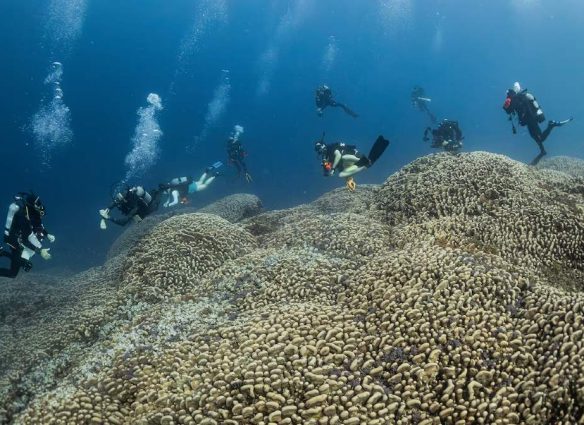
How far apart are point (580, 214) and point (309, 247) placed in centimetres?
367

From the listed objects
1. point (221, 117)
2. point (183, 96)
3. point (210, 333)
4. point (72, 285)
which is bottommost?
point (210, 333)

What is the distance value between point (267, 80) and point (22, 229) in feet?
319

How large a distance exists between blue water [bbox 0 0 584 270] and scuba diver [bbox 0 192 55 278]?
64.7ft

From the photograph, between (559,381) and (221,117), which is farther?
(221,117)

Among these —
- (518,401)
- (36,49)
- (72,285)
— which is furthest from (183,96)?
(518,401)

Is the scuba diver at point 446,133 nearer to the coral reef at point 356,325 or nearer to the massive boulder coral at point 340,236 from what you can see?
the coral reef at point 356,325

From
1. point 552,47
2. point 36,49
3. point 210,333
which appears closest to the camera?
point 210,333

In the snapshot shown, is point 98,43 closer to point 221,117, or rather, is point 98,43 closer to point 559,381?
point 221,117

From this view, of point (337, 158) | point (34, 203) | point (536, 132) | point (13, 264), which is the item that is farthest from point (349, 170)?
point (13, 264)

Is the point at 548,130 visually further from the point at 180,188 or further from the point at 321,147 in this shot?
the point at 180,188

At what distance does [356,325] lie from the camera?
3.89 meters

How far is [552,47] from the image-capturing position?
12019 cm

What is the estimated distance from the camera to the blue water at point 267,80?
205ft

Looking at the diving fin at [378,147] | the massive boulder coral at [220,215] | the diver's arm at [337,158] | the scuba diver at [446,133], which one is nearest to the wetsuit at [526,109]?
the scuba diver at [446,133]
